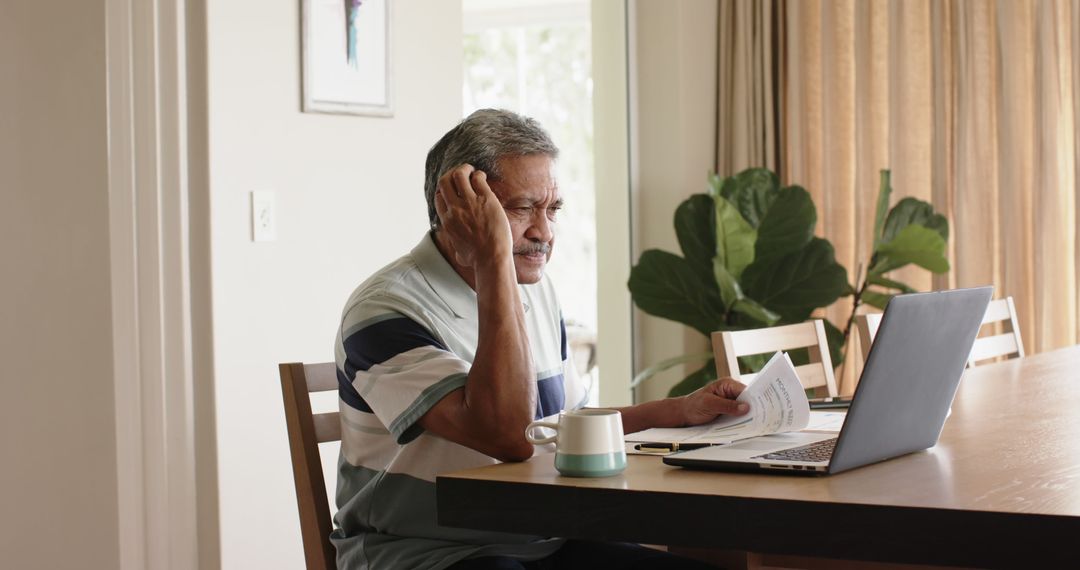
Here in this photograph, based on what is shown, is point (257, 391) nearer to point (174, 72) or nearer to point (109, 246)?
point (109, 246)

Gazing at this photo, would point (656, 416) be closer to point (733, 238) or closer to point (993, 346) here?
point (993, 346)

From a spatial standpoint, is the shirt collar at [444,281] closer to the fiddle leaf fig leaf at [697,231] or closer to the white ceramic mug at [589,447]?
the white ceramic mug at [589,447]

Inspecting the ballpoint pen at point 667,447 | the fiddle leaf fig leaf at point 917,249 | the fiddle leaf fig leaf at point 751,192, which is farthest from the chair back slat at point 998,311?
the ballpoint pen at point 667,447

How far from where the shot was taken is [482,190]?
1.65 metres

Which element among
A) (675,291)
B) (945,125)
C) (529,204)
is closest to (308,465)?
(529,204)

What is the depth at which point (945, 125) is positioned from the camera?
416 cm

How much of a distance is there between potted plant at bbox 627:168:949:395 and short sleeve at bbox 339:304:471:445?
2.34m

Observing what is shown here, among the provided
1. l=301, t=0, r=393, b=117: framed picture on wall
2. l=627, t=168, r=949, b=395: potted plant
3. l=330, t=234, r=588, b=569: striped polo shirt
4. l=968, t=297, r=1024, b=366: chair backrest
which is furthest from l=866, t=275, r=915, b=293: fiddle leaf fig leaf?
l=330, t=234, r=588, b=569: striped polo shirt

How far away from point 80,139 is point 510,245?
1614 mm

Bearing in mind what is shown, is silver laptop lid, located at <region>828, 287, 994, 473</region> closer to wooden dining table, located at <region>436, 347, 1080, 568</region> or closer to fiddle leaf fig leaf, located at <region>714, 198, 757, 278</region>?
wooden dining table, located at <region>436, 347, 1080, 568</region>

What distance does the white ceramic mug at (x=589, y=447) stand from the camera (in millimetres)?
1250

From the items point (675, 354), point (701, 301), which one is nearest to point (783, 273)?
point (701, 301)

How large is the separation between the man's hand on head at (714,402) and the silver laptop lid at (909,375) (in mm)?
302

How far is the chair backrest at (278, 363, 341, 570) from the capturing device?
5.47ft
